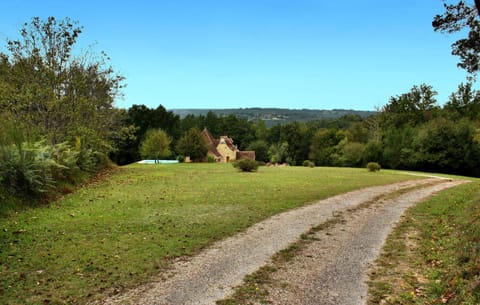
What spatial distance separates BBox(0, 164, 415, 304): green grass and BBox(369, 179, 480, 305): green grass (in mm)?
3431

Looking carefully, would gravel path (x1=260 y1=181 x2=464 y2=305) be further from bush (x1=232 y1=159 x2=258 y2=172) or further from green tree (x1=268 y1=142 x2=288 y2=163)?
green tree (x1=268 y1=142 x2=288 y2=163)

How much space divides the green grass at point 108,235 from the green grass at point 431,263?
3.43 meters

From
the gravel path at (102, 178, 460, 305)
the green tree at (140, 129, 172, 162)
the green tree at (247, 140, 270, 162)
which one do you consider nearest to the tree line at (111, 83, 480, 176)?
the green tree at (247, 140, 270, 162)

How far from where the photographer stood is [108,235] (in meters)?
7.39

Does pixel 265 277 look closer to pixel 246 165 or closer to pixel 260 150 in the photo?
pixel 246 165

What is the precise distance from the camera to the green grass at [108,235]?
4.88 metres

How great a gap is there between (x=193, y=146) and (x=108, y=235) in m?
36.2

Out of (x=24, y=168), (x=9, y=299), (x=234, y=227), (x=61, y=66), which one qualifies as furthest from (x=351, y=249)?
(x=61, y=66)

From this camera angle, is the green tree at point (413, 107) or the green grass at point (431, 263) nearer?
the green grass at point (431, 263)

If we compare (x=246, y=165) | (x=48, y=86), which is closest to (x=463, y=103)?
(x=246, y=165)

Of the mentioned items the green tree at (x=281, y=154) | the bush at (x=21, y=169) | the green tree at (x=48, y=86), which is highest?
the green tree at (x=48, y=86)

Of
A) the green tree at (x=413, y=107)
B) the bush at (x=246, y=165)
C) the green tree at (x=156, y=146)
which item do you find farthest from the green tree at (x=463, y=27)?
the green tree at (x=413, y=107)

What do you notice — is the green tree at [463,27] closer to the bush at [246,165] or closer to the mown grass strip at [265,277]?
the mown grass strip at [265,277]

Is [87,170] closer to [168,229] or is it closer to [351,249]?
[168,229]
